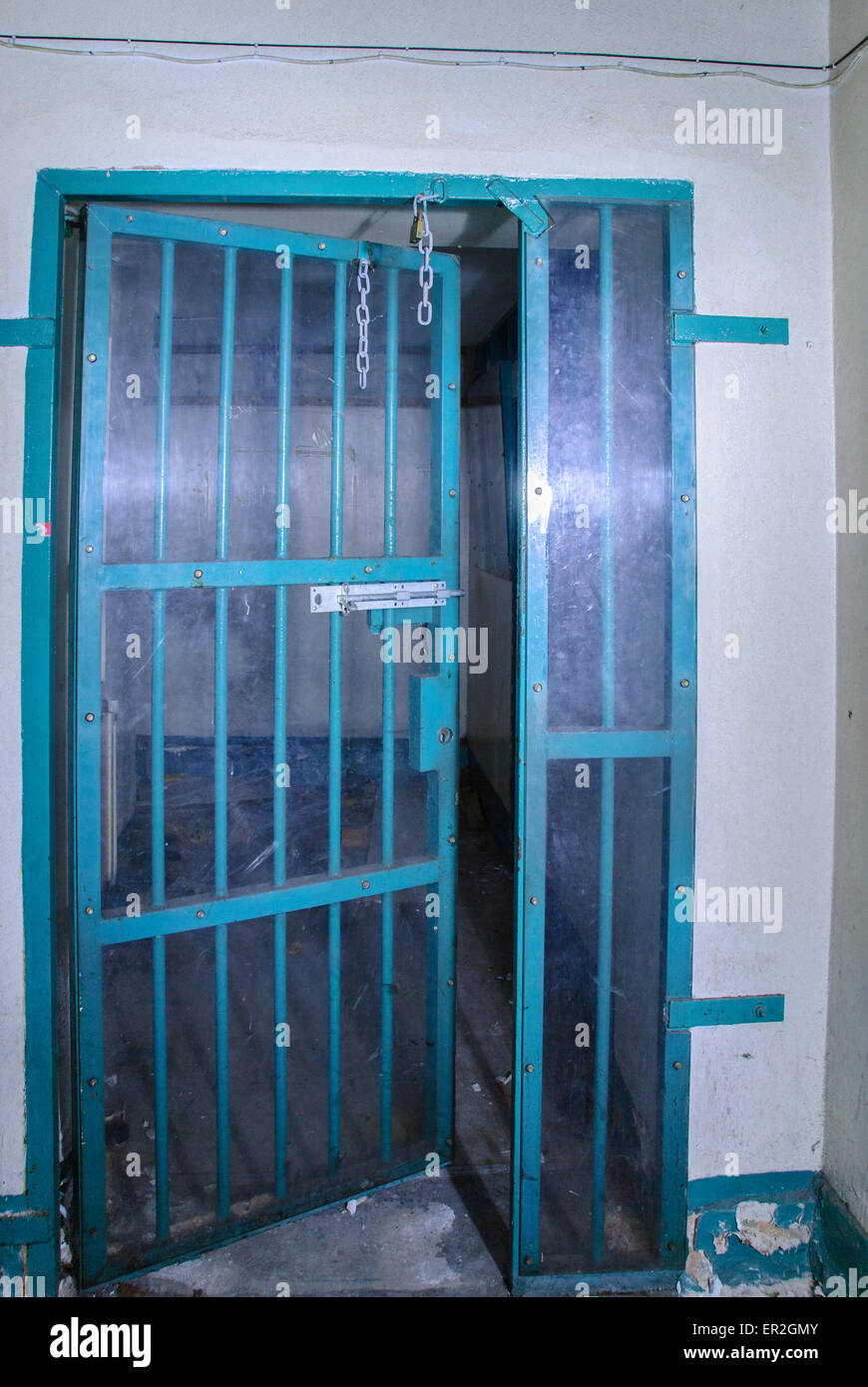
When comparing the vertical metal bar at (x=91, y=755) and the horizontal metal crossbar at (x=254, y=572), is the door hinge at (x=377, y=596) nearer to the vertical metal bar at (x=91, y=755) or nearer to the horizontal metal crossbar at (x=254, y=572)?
the horizontal metal crossbar at (x=254, y=572)

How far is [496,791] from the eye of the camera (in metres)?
5.09

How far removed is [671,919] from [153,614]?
1.38 metres

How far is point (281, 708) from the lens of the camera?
7.39 ft

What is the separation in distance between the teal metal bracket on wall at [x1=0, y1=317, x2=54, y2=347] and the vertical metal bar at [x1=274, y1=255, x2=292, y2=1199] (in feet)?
1.67

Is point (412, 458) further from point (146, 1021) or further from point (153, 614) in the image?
point (146, 1021)

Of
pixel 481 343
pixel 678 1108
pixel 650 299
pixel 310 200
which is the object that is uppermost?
pixel 481 343

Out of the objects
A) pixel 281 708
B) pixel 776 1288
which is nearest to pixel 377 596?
pixel 281 708

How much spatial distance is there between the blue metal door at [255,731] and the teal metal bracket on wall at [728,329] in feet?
1.91

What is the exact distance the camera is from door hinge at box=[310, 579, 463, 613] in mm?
2252

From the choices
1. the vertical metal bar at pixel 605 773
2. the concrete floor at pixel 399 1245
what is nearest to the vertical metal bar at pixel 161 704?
the concrete floor at pixel 399 1245

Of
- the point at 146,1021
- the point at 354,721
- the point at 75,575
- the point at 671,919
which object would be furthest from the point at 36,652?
the point at 671,919

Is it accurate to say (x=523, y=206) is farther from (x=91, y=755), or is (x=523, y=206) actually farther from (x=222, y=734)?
(x=91, y=755)

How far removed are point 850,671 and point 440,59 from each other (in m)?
1.65

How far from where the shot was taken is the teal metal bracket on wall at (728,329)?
82.5 inches
